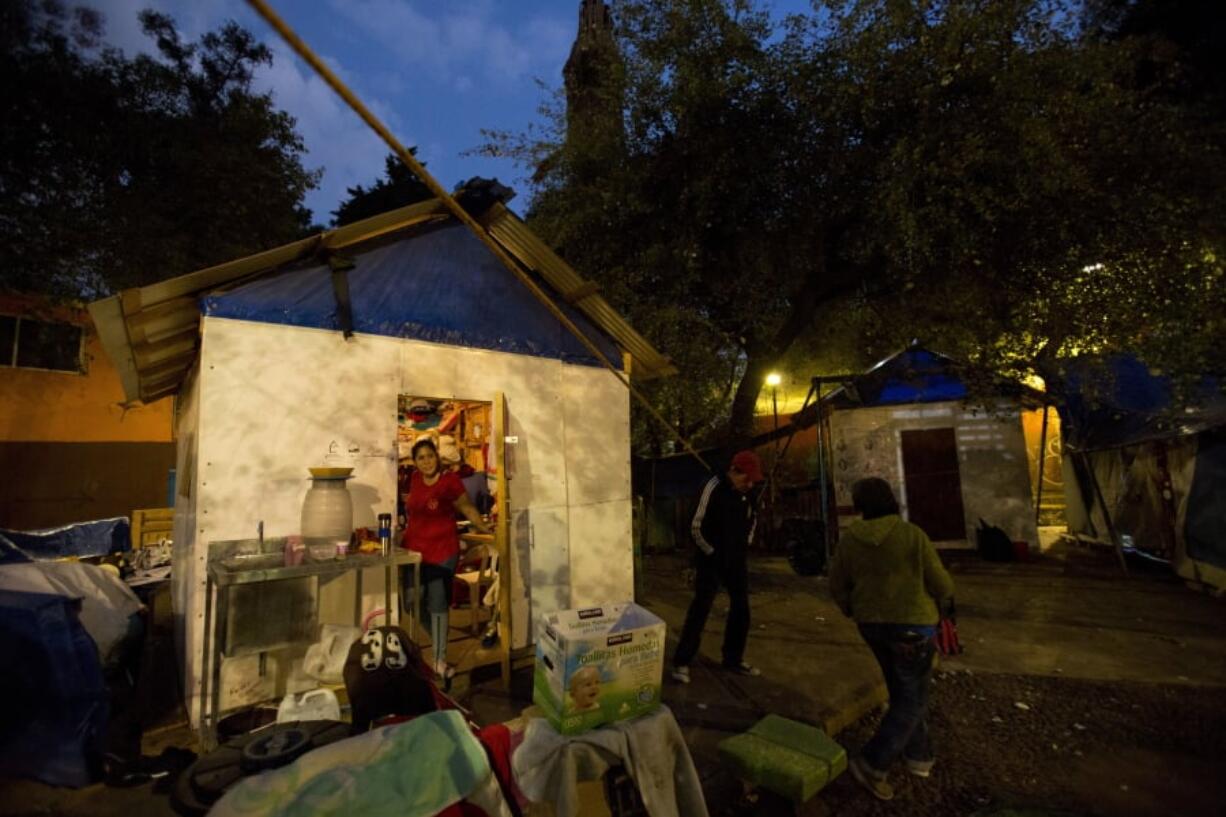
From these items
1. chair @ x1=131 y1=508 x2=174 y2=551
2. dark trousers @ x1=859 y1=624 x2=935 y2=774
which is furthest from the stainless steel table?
chair @ x1=131 y1=508 x2=174 y2=551

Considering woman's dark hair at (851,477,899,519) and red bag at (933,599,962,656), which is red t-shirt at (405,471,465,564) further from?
red bag at (933,599,962,656)

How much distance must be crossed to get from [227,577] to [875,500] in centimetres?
448

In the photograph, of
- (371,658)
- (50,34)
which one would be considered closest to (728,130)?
(371,658)

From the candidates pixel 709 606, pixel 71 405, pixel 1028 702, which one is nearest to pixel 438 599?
pixel 709 606

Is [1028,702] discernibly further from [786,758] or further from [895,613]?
[786,758]

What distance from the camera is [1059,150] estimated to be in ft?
22.1

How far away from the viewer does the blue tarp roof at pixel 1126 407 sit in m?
8.70

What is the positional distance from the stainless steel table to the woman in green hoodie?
3407mm

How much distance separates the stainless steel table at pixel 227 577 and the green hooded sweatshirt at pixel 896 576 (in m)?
3.39

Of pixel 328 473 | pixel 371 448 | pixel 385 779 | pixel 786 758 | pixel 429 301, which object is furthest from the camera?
pixel 429 301

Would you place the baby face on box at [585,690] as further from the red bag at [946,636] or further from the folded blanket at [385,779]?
the red bag at [946,636]

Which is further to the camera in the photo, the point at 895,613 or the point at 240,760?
the point at 895,613

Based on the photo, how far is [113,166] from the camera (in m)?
11.0

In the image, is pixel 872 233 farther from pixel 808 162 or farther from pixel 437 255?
pixel 437 255
